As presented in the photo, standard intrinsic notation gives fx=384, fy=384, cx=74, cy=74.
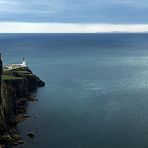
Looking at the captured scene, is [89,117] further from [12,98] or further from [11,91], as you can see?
[11,91]

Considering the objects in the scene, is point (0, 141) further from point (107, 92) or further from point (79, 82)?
point (79, 82)

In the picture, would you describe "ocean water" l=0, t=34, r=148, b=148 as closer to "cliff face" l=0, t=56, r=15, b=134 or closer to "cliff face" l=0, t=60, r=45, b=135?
"cliff face" l=0, t=60, r=45, b=135

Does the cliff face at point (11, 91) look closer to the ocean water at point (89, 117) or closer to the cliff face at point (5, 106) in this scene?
the cliff face at point (5, 106)

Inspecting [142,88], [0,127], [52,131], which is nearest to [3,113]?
[0,127]

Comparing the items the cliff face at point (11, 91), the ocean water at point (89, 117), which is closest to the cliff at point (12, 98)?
the cliff face at point (11, 91)

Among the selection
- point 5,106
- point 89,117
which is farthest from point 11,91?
point 89,117

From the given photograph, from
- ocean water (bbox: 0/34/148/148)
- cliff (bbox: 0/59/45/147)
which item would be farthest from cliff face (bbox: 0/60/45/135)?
ocean water (bbox: 0/34/148/148)

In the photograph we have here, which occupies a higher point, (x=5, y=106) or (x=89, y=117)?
(x=5, y=106)

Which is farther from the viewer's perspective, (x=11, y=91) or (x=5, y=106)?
(x=11, y=91)

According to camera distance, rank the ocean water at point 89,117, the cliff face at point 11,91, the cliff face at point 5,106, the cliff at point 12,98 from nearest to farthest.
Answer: the ocean water at point 89,117, the cliff at point 12,98, the cliff face at point 5,106, the cliff face at point 11,91
